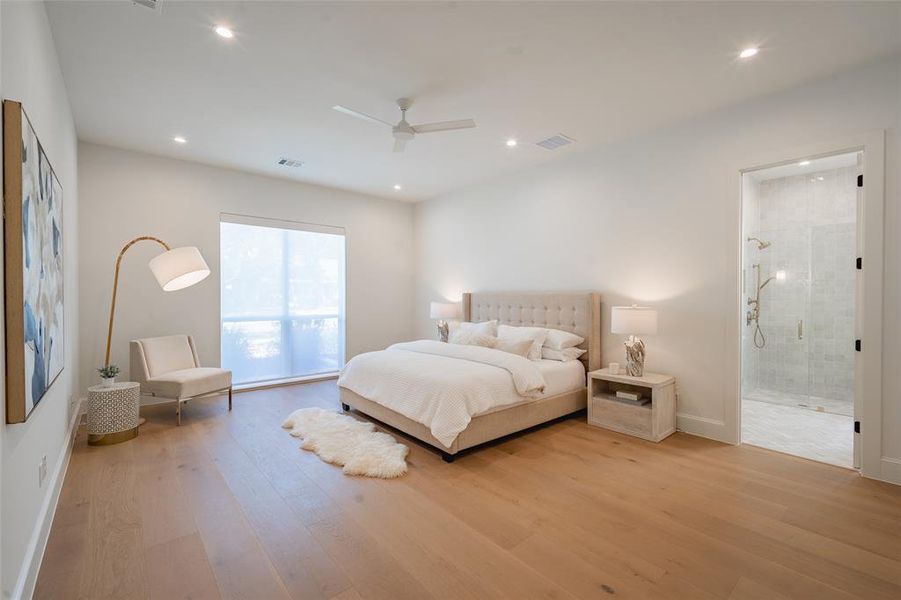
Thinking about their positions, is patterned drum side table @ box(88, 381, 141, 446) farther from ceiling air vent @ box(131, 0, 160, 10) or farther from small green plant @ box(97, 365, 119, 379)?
ceiling air vent @ box(131, 0, 160, 10)

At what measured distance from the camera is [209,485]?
2.73 m

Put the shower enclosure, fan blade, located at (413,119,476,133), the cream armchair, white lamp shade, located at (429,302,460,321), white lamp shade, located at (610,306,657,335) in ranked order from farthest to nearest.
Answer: white lamp shade, located at (429,302,460,321) → the shower enclosure → the cream armchair → white lamp shade, located at (610,306,657,335) → fan blade, located at (413,119,476,133)

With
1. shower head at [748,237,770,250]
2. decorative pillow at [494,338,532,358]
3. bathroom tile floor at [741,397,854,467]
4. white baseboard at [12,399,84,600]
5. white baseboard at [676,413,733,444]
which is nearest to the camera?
white baseboard at [12,399,84,600]

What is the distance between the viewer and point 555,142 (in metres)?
4.30

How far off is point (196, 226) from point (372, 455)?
374 centimetres

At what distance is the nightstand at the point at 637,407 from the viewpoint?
355cm

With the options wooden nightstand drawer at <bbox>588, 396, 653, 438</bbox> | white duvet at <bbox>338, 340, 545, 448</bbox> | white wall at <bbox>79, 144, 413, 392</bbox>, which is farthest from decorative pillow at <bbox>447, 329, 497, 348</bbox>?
white wall at <bbox>79, 144, 413, 392</bbox>

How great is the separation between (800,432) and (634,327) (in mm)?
1867

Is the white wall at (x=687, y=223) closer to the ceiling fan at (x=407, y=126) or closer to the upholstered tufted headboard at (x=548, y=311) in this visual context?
the upholstered tufted headboard at (x=548, y=311)

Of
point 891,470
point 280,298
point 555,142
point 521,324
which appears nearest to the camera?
point 891,470

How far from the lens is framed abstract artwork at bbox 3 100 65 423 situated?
150cm

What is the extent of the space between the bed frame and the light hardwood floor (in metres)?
0.19

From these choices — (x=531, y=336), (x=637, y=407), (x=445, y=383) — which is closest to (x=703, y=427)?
(x=637, y=407)

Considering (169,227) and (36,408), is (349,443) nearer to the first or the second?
(36,408)
